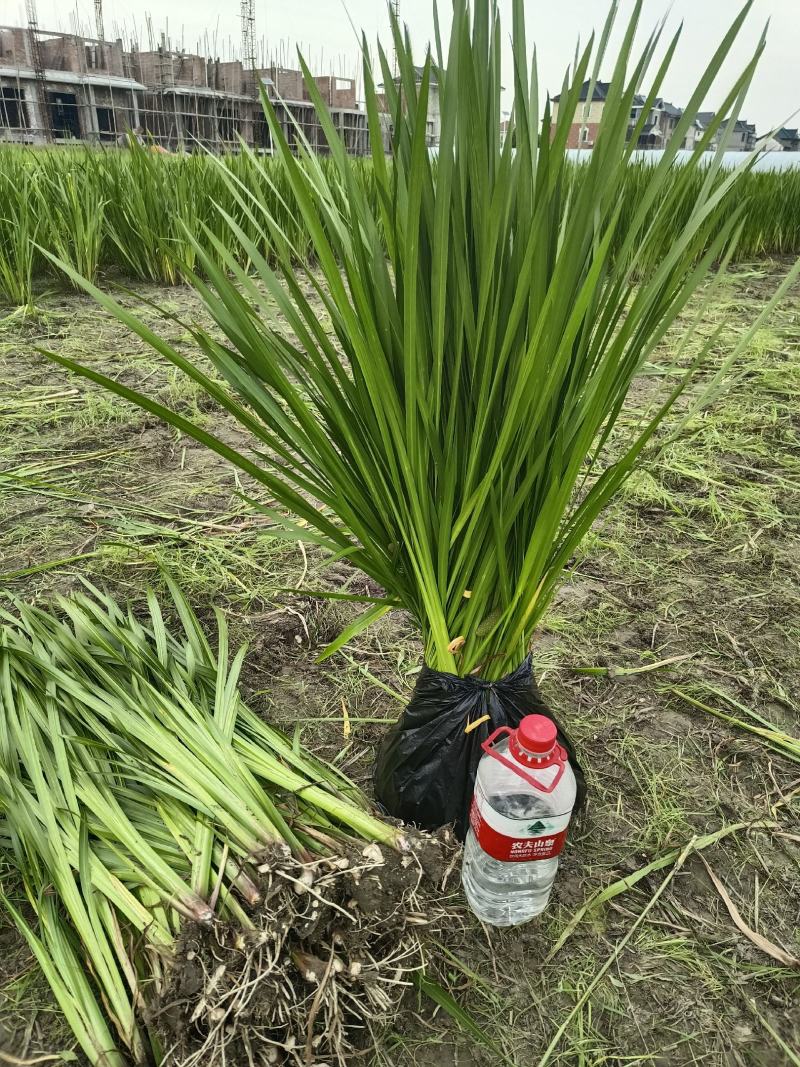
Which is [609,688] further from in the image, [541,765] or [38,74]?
[38,74]

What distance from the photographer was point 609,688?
129 centimetres

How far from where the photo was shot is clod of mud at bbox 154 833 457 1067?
66 centimetres

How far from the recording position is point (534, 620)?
917 millimetres

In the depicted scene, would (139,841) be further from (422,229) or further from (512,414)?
(422,229)

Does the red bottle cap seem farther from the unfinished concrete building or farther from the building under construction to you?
the unfinished concrete building

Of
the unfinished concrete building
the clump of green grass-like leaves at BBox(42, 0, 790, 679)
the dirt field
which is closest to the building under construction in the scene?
the unfinished concrete building

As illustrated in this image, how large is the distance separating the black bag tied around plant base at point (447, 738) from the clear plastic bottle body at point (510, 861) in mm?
38

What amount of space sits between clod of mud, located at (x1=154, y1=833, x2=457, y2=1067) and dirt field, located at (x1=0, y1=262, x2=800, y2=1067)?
3.8 inches

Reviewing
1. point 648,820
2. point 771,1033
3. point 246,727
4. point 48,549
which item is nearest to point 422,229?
point 246,727

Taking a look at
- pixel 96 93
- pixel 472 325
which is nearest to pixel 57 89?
pixel 96 93

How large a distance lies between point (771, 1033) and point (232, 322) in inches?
40.8

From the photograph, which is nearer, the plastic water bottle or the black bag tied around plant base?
the plastic water bottle

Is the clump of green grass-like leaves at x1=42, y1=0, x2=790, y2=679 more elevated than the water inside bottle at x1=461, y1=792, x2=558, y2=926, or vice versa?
the clump of green grass-like leaves at x1=42, y1=0, x2=790, y2=679

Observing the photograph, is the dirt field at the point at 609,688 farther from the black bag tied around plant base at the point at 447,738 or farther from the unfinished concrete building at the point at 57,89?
the unfinished concrete building at the point at 57,89
